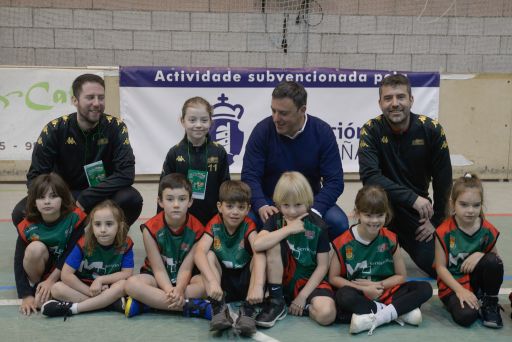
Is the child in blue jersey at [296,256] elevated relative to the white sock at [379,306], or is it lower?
elevated

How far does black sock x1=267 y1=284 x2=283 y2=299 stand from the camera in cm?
318

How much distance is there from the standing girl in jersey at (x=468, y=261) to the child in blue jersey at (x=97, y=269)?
190 cm


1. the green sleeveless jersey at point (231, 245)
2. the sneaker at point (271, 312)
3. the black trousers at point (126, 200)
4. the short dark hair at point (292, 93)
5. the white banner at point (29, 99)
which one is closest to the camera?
the sneaker at point (271, 312)

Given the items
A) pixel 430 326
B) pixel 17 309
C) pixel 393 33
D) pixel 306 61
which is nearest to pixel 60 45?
pixel 306 61

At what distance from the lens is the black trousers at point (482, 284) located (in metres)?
3.10

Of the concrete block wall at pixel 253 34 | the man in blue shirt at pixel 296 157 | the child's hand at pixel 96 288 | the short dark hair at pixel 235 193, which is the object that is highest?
the concrete block wall at pixel 253 34

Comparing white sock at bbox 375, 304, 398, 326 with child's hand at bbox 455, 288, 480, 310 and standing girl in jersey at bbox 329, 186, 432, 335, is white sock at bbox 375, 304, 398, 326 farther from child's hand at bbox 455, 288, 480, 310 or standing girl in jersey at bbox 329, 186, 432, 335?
child's hand at bbox 455, 288, 480, 310

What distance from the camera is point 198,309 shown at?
3207 millimetres

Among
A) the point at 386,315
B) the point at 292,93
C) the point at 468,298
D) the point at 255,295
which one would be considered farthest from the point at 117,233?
the point at 468,298

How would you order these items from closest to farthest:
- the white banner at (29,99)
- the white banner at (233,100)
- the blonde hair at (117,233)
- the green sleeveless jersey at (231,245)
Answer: the blonde hair at (117,233) < the green sleeveless jersey at (231,245) < the white banner at (29,99) < the white banner at (233,100)

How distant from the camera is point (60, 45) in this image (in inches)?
309

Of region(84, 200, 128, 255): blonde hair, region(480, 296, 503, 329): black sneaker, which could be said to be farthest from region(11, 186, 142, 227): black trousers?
region(480, 296, 503, 329): black sneaker

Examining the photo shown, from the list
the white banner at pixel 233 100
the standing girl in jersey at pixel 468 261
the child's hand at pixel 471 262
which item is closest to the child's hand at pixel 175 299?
the standing girl in jersey at pixel 468 261

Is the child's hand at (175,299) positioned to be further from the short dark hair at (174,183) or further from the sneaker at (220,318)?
the short dark hair at (174,183)
